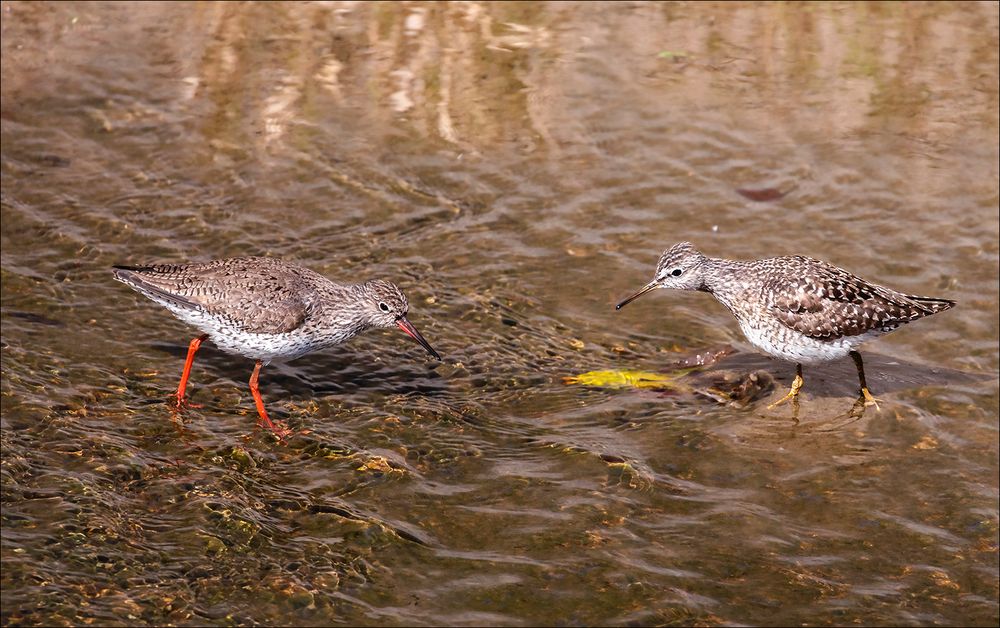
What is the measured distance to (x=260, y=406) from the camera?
440 inches

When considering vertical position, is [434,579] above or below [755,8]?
below

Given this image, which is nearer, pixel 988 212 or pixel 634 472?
pixel 634 472

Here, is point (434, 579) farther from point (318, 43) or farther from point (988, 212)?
point (318, 43)

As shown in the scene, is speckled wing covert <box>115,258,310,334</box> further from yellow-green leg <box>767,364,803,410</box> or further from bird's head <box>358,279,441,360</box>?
yellow-green leg <box>767,364,803,410</box>

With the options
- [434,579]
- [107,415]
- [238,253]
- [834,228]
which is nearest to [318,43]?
[238,253]

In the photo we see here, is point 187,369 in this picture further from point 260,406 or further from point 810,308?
point 810,308

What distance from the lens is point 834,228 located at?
49.3ft

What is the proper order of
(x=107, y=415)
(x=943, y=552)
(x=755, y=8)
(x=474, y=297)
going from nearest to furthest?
(x=943, y=552) → (x=107, y=415) → (x=474, y=297) → (x=755, y=8)

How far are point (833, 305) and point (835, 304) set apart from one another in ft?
0.10

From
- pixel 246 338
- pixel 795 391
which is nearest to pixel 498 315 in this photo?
pixel 246 338

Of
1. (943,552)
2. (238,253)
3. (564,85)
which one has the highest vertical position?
(564,85)

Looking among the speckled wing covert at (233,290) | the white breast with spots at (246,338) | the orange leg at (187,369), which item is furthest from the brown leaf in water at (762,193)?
the orange leg at (187,369)

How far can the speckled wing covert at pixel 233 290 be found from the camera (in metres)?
11.2

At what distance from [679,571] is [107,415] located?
5.12 m
